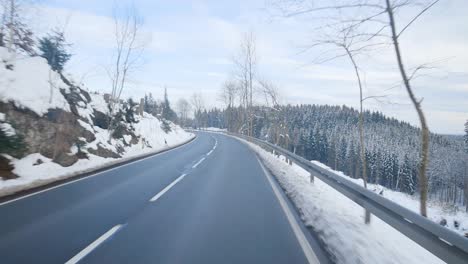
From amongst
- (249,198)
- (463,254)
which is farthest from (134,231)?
(463,254)

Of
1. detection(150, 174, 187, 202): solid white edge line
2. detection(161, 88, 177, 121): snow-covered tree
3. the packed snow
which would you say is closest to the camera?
detection(150, 174, 187, 202): solid white edge line

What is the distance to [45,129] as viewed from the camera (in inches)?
571

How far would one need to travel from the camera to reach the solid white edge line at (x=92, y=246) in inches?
174

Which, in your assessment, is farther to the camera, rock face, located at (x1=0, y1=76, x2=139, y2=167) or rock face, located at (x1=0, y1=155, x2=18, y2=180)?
rock face, located at (x1=0, y1=76, x2=139, y2=167)

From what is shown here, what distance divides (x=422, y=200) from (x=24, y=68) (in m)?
17.8

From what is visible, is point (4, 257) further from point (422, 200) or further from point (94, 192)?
point (422, 200)

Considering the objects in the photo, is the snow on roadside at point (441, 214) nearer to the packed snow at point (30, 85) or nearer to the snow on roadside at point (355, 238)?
the snow on roadside at point (355, 238)

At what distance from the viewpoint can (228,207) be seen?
25.6ft

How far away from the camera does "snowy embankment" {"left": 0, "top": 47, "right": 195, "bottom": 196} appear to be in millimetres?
10797

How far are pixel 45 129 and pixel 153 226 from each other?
10.8 metres

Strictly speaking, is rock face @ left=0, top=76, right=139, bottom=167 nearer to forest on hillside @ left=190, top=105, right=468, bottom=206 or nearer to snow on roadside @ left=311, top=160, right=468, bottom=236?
snow on roadside @ left=311, top=160, right=468, bottom=236

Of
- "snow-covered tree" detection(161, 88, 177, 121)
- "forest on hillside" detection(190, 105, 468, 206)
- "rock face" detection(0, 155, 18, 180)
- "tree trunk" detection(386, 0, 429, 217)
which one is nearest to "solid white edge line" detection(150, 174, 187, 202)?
"rock face" detection(0, 155, 18, 180)

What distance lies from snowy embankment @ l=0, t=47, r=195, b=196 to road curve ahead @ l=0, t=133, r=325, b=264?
2.31 meters

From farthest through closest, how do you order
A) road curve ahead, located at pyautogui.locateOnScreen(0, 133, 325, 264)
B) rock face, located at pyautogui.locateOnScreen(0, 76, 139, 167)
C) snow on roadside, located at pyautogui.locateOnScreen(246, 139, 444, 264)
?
1. rock face, located at pyautogui.locateOnScreen(0, 76, 139, 167)
2. road curve ahead, located at pyautogui.locateOnScreen(0, 133, 325, 264)
3. snow on roadside, located at pyautogui.locateOnScreen(246, 139, 444, 264)
